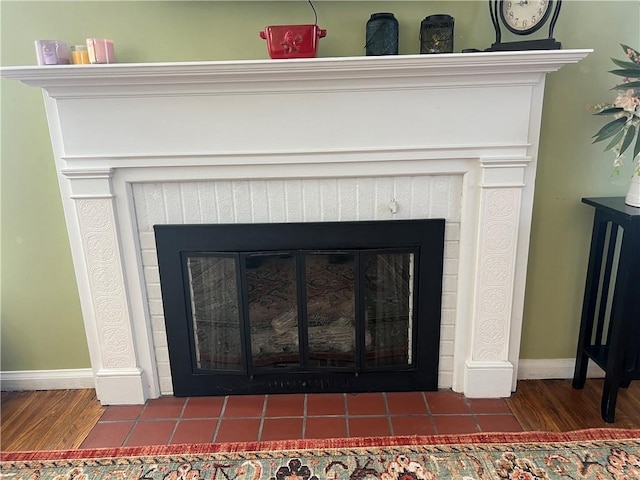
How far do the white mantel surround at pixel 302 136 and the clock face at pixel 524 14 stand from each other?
15 centimetres

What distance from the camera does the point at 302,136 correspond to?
173cm

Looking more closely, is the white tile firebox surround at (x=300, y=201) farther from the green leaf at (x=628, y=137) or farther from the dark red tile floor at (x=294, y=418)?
the dark red tile floor at (x=294, y=418)

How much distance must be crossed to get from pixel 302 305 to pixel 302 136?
2.36 feet

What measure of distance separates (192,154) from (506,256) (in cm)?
133

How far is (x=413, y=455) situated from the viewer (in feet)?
5.41

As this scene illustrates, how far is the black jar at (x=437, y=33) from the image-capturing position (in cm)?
164

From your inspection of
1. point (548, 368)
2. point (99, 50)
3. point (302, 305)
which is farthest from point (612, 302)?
point (99, 50)

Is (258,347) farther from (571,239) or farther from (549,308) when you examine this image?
(571,239)

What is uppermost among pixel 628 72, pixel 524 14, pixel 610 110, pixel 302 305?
pixel 524 14

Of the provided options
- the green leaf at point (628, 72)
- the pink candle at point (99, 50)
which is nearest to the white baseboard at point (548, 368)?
the green leaf at point (628, 72)

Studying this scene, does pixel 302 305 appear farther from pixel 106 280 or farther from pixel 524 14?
pixel 524 14

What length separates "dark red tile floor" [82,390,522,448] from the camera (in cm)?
178

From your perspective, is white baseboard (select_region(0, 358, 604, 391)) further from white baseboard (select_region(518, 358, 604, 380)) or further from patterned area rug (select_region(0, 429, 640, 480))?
patterned area rug (select_region(0, 429, 640, 480))

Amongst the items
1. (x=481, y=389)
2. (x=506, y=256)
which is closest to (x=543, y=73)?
(x=506, y=256)
